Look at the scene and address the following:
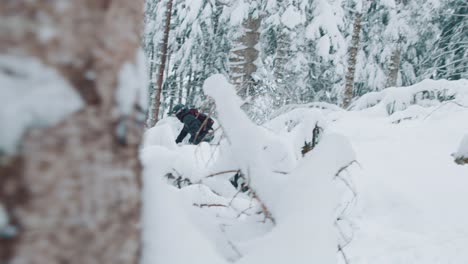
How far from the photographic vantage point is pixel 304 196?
4.37 ft

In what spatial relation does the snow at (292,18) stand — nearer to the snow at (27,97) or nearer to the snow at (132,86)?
the snow at (132,86)

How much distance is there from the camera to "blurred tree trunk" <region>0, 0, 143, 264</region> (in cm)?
59

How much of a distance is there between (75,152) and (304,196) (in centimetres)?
83

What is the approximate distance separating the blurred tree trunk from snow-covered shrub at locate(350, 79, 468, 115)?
700 cm

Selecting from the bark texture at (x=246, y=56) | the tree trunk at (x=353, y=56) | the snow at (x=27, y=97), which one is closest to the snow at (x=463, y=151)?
the snow at (x=27, y=97)

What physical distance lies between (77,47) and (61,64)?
0.04 m

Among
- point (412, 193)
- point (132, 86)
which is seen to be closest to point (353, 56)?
point (412, 193)

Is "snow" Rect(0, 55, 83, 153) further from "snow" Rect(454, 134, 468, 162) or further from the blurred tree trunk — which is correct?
"snow" Rect(454, 134, 468, 162)

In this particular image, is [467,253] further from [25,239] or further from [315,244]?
[25,239]

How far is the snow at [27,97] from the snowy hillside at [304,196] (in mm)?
362

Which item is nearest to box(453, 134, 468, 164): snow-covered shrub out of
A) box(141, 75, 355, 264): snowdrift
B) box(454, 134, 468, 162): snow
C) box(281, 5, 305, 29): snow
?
box(454, 134, 468, 162): snow

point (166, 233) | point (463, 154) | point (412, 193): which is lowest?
point (412, 193)

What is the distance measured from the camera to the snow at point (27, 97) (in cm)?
58

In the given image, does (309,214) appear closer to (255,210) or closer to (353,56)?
(255,210)
